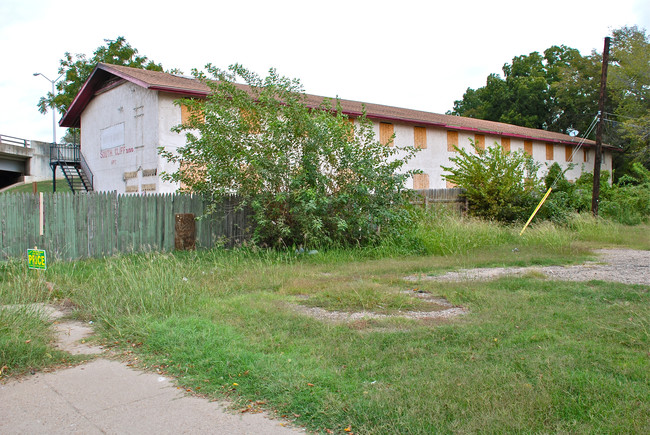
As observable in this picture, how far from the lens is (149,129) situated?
1927 cm

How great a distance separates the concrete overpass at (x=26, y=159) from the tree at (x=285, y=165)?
34108 millimetres

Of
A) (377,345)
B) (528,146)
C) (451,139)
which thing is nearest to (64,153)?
(451,139)

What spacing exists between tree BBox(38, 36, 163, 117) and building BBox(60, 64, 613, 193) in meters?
10.4

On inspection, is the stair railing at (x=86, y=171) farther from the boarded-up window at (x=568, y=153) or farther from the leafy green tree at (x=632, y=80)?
the leafy green tree at (x=632, y=80)

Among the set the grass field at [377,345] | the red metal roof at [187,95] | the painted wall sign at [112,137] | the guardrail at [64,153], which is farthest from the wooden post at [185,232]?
the guardrail at [64,153]

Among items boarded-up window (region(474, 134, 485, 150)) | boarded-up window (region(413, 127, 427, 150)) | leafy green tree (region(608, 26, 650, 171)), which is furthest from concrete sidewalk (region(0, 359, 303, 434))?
leafy green tree (region(608, 26, 650, 171))

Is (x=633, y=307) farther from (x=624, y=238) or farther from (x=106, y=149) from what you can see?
(x=106, y=149)

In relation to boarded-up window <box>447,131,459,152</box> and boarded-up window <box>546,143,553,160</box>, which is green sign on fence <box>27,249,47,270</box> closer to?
boarded-up window <box>447,131,459,152</box>

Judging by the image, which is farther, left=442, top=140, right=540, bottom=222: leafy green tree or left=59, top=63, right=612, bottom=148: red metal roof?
left=442, top=140, right=540, bottom=222: leafy green tree

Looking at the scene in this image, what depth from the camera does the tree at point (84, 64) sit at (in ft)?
117

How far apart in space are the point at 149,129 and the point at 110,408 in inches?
658

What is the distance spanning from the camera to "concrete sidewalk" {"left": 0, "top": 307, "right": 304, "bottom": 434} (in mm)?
3645

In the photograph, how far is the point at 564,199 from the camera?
69.1ft

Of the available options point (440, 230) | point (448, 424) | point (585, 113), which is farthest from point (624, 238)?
point (585, 113)
